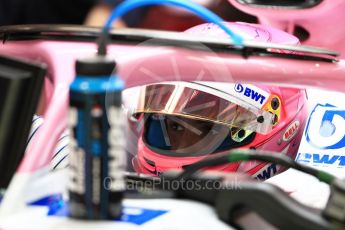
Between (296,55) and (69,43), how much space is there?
273 mm

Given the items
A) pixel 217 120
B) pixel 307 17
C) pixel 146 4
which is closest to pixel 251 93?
pixel 217 120

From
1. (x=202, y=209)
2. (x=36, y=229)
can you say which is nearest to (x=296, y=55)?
(x=202, y=209)

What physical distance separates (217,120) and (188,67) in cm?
27

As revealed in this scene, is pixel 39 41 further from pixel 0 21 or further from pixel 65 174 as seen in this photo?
pixel 0 21

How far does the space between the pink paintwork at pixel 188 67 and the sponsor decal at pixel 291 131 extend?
32cm

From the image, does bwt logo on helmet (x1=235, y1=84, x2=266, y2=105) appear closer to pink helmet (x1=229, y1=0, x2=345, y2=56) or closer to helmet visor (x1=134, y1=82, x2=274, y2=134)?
helmet visor (x1=134, y1=82, x2=274, y2=134)

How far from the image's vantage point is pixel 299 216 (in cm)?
48

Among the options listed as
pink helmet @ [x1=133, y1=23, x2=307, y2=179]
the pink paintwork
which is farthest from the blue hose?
pink helmet @ [x1=133, y1=23, x2=307, y2=179]

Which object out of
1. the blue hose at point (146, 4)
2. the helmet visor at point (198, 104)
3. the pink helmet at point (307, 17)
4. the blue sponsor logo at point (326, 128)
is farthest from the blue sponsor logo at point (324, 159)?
the blue hose at point (146, 4)

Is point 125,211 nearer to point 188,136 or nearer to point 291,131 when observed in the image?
point 188,136

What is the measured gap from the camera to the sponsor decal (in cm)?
98

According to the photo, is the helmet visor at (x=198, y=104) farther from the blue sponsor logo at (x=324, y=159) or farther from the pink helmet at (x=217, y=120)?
the blue sponsor logo at (x=324, y=159)

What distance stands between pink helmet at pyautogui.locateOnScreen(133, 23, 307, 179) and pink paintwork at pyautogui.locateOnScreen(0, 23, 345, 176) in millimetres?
185

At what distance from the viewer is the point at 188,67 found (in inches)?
24.7
